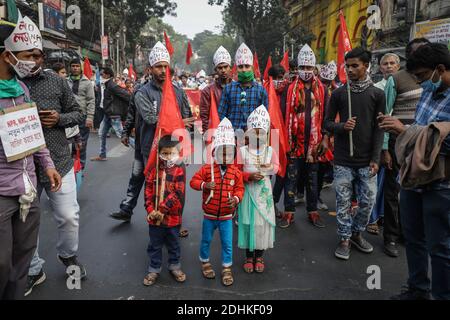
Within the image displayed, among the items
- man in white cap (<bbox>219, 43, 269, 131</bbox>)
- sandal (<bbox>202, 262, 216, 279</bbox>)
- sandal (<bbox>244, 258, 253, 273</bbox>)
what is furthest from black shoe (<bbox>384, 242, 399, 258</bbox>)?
man in white cap (<bbox>219, 43, 269, 131</bbox>)

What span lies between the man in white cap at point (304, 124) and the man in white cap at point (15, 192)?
3.02m

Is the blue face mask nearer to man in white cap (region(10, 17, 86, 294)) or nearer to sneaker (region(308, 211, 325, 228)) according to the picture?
sneaker (region(308, 211, 325, 228))

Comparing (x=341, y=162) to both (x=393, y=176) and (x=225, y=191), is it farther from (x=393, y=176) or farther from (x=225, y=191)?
(x=225, y=191)

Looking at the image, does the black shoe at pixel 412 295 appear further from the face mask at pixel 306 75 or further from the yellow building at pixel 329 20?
the yellow building at pixel 329 20

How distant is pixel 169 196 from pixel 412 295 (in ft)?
6.97

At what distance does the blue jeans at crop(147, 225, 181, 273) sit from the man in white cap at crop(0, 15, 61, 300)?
101 centimetres

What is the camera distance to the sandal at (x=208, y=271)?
133 inches

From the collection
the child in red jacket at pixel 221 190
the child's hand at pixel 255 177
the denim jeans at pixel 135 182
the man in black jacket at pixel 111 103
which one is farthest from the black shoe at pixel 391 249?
the man in black jacket at pixel 111 103

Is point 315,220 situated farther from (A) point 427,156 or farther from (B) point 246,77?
(A) point 427,156

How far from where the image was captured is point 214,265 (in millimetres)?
3650

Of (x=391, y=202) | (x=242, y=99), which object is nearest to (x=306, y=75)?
(x=242, y=99)

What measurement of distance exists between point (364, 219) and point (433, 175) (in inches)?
59.2
